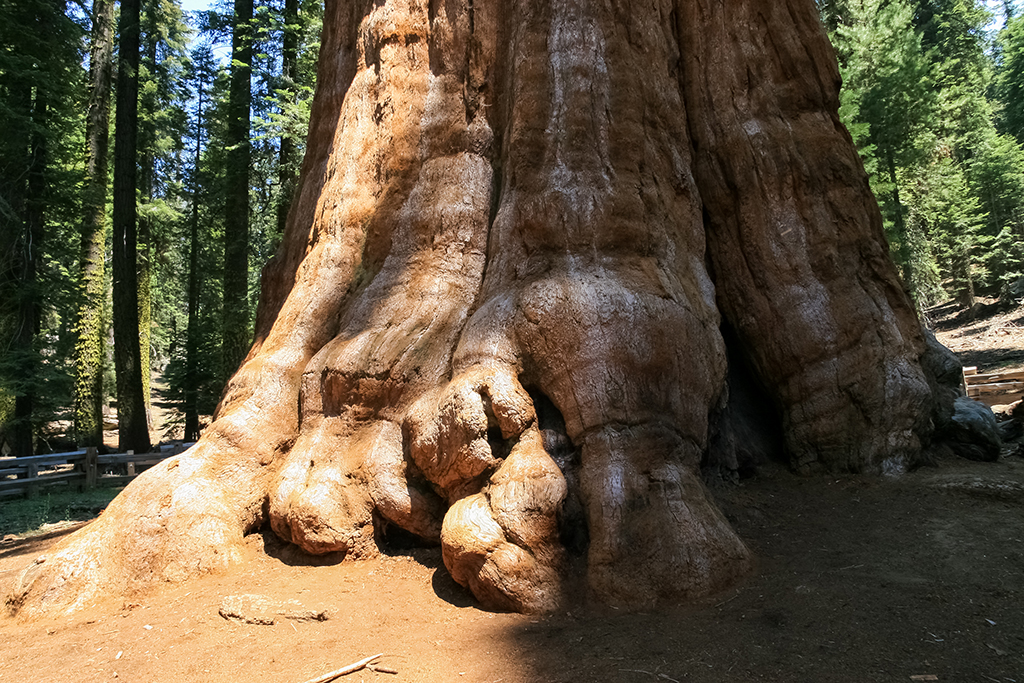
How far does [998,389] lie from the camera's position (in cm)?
1466

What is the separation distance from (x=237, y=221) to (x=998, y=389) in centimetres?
1830

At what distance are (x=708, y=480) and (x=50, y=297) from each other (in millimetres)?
14478

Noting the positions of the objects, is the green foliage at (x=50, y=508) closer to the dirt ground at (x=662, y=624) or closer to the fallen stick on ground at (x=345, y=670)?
the dirt ground at (x=662, y=624)

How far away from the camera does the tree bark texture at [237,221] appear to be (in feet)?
49.3

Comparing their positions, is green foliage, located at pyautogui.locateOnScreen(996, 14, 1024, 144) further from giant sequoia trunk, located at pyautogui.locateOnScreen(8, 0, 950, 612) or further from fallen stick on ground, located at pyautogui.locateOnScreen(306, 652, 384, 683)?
fallen stick on ground, located at pyautogui.locateOnScreen(306, 652, 384, 683)

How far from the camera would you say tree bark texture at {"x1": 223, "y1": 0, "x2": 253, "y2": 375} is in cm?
1504

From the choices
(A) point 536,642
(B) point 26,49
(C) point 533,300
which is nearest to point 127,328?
(B) point 26,49

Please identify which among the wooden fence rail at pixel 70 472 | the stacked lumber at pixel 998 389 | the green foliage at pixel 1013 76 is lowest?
the wooden fence rail at pixel 70 472

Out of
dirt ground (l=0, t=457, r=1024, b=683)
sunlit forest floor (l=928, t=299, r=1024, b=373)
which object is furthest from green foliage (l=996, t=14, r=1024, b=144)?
dirt ground (l=0, t=457, r=1024, b=683)

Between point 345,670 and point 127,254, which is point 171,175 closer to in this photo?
point 127,254

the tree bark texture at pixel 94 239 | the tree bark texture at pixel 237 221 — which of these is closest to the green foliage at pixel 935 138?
the tree bark texture at pixel 237 221

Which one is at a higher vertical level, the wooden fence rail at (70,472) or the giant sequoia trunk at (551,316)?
the giant sequoia trunk at (551,316)

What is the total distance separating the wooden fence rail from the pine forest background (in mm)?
1299

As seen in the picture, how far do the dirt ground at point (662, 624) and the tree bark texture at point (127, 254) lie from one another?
10733 millimetres
